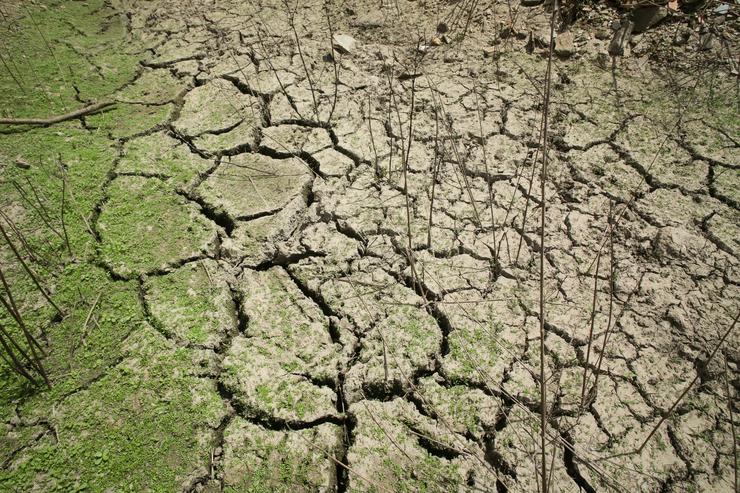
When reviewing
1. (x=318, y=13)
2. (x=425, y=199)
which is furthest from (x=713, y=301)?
(x=318, y=13)

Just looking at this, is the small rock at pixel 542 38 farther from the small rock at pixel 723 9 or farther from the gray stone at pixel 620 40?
the small rock at pixel 723 9

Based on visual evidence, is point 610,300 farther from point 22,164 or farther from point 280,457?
point 22,164

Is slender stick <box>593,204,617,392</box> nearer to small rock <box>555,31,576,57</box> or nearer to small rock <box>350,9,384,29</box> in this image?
small rock <box>555,31,576,57</box>

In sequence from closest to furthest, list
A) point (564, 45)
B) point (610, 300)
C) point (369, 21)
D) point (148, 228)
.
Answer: point (610, 300), point (148, 228), point (564, 45), point (369, 21)

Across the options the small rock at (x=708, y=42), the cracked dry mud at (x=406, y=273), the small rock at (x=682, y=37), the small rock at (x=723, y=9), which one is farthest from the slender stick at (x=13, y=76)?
the small rock at (x=723, y=9)

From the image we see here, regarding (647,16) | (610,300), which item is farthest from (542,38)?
(610,300)

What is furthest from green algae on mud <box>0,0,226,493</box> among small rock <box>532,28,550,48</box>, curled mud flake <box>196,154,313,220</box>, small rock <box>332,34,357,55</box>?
small rock <box>532,28,550,48</box>
